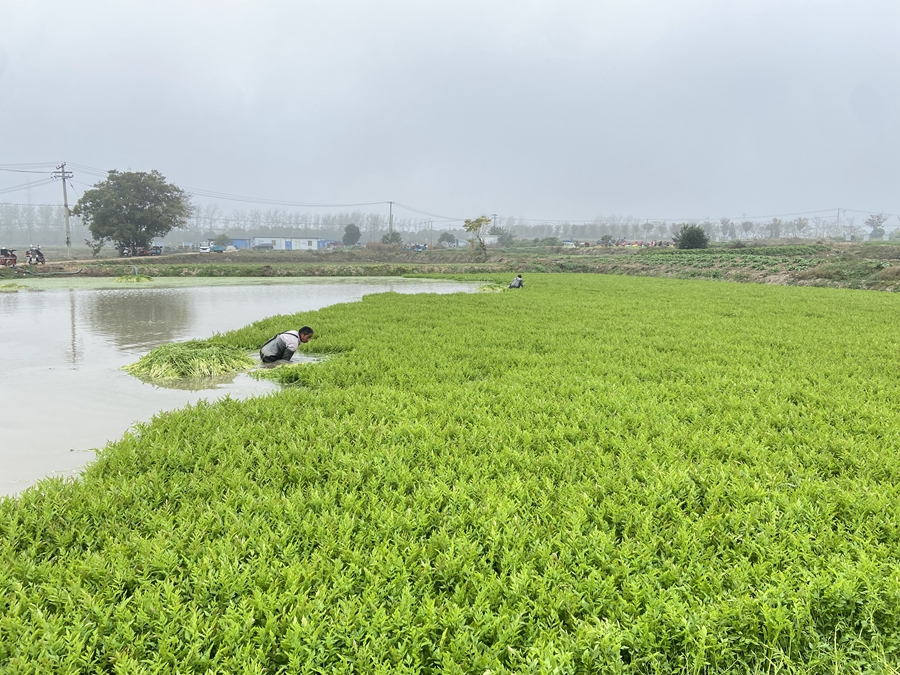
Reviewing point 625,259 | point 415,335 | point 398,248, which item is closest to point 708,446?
point 415,335

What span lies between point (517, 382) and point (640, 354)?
3234 mm

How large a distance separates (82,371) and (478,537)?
858 centimetres

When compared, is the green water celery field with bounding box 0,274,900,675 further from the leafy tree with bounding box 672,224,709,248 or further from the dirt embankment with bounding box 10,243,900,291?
the leafy tree with bounding box 672,224,709,248

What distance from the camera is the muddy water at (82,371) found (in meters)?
5.43

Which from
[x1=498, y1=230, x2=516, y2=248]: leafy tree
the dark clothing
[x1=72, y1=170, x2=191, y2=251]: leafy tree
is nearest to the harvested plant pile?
the dark clothing

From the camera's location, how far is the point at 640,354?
9.43 meters

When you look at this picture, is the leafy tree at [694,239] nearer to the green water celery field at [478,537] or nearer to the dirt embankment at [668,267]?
the dirt embankment at [668,267]

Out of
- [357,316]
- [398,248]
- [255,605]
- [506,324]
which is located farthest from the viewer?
[398,248]

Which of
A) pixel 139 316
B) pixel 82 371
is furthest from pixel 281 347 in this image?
pixel 139 316

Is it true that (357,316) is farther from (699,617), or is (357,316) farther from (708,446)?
(699,617)

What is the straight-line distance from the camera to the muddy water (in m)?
5.43

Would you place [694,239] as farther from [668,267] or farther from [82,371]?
[82,371]

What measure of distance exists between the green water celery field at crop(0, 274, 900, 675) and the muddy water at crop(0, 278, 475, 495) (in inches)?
32.9

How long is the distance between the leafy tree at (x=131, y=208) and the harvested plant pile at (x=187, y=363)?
4734 cm
